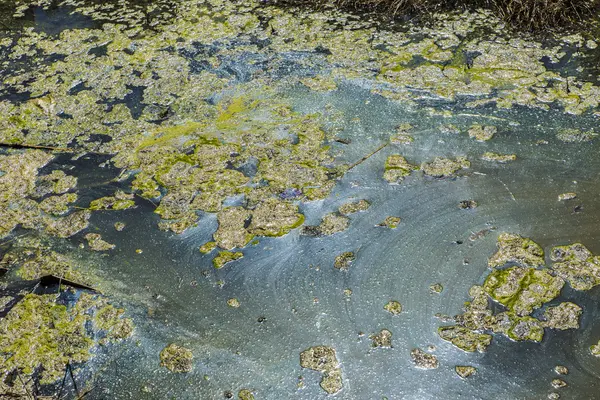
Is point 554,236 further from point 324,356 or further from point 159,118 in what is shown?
point 159,118

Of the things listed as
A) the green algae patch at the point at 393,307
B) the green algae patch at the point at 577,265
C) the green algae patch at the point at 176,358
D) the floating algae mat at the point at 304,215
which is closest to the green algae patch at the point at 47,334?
the floating algae mat at the point at 304,215

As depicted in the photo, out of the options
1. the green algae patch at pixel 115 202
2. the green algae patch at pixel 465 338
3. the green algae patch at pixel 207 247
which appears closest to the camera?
the green algae patch at pixel 465 338

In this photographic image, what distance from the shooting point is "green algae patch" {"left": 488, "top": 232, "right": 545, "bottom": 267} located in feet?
6.05

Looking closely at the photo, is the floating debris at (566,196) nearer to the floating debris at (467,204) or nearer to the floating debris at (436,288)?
the floating debris at (467,204)

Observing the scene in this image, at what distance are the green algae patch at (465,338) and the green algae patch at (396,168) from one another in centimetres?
74

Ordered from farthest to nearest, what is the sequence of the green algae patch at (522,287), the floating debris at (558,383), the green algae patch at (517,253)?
1. the green algae patch at (517,253)
2. the green algae patch at (522,287)
3. the floating debris at (558,383)

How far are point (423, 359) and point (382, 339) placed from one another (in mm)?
134

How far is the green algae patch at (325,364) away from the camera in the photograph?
154cm

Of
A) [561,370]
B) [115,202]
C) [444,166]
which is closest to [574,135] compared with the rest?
[444,166]

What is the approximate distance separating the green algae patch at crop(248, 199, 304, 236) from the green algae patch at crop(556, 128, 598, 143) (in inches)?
47.2

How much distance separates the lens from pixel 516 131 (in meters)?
2.41

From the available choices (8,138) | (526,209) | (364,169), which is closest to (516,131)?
(526,209)

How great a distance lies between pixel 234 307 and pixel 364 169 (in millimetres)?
841

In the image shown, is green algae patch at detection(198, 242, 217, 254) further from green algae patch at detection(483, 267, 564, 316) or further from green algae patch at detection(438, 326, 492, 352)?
green algae patch at detection(483, 267, 564, 316)
